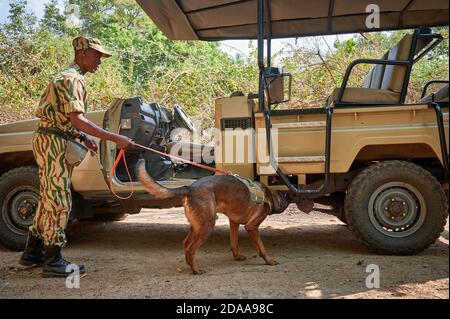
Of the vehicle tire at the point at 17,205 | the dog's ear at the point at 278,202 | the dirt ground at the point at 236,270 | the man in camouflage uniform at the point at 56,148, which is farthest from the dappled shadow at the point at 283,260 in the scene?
the man in camouflage uniform at the point at 56,148

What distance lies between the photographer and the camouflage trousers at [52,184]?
3.42m

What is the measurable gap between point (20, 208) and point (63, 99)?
1.81m

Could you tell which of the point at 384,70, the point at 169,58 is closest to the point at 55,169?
the point at 384,70

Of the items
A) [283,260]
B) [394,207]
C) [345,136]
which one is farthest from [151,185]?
[394,207]

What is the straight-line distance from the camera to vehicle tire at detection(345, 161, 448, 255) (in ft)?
12.5

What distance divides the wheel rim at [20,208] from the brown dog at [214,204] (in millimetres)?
1940

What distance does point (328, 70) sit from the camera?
9.12 m

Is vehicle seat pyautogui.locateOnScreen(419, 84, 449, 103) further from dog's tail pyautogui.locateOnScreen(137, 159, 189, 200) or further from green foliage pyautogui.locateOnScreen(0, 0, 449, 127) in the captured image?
green foliage pyautogui.locateOnScreen(0, 0, 449, 127)

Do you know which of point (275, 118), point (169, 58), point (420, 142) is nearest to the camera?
point (420, 142)

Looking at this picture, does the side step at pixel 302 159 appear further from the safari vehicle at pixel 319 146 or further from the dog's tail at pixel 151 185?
the dog's tail at pixel 151 185

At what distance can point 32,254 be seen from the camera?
3.72m

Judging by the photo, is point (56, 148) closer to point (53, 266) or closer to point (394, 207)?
point (53, 266)
